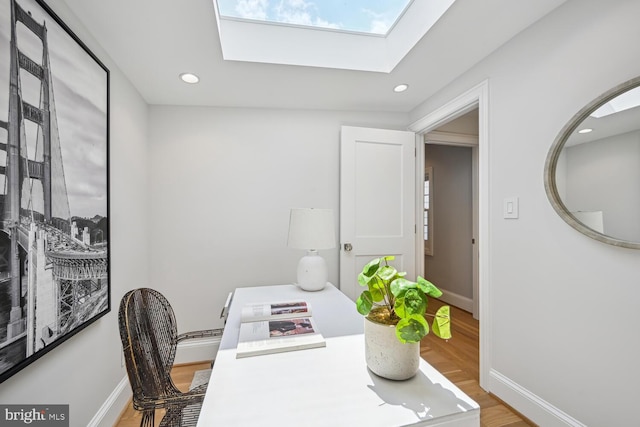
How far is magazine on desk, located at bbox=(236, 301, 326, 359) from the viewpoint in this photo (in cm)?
104

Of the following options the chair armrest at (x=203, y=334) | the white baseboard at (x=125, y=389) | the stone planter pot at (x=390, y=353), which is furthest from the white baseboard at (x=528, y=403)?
the white baseboard at (x=125, y=389)

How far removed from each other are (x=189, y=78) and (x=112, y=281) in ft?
4.78

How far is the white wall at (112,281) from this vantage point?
1131 mm

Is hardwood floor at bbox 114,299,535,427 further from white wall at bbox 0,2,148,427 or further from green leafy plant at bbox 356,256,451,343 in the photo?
green leafy plant at bbox 356,256,451,343

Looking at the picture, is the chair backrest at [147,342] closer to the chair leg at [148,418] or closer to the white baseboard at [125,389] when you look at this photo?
the chair leg at [148,418]

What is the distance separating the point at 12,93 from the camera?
958 mm

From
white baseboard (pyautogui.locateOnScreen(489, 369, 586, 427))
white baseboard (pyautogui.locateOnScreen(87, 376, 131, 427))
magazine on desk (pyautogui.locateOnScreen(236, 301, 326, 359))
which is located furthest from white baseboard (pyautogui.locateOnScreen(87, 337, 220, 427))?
white baseboard (pyautogui.locateOnScreen(489, 369, 586, 427))

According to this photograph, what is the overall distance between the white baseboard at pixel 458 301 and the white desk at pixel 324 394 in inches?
120

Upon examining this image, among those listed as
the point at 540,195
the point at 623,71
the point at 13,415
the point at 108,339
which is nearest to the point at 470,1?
the point at 623,71

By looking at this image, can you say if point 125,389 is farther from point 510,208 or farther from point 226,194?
point 510,208

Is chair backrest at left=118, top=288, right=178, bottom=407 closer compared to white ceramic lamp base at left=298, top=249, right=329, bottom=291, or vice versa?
chair backrest at left=118, top=288, right=178, bottom=407

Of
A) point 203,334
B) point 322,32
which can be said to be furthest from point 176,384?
point 322,32

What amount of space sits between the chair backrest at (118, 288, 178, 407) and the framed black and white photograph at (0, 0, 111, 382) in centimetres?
35

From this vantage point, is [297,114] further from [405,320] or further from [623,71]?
[405,320]
